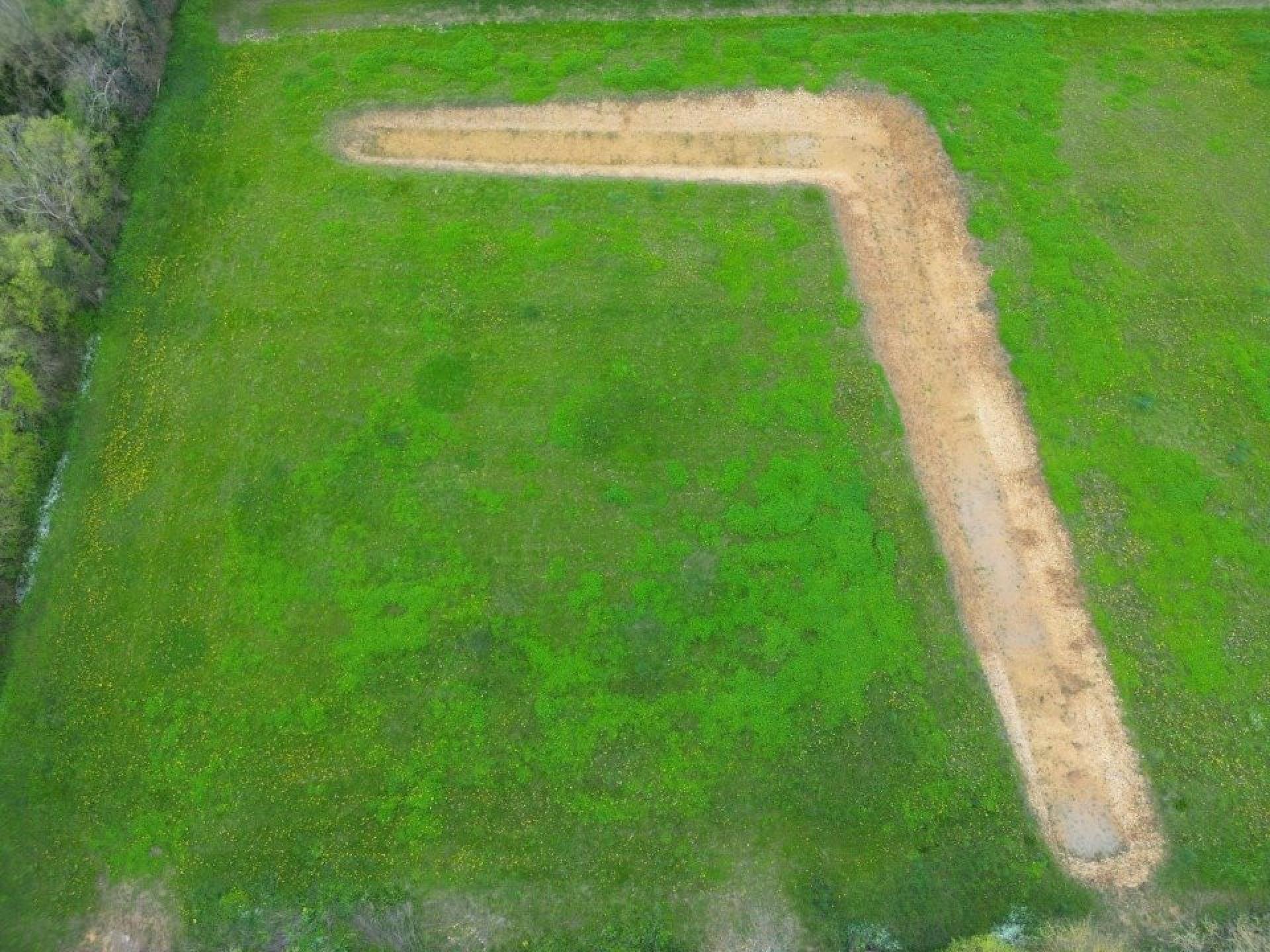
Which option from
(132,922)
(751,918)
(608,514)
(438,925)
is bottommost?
(751,918)

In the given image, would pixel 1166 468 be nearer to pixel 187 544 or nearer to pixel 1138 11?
pixel 1138 11

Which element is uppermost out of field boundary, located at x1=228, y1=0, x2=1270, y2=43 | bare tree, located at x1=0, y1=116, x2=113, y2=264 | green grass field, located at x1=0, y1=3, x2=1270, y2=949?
field boundary, located at x1=228, y1=0, x2=1270, y2=43

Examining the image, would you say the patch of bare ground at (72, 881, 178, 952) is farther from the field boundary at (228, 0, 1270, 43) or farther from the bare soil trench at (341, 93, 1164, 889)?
the field boundary at (228, 0, 1270, 43)

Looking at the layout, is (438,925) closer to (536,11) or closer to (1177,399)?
(1177,399)

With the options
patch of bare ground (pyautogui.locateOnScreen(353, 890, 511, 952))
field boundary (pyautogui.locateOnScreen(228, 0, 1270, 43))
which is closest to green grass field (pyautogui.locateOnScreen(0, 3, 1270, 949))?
patch of bare ground (pyautogui.locateOnScreen(353, 890, 511, 952))

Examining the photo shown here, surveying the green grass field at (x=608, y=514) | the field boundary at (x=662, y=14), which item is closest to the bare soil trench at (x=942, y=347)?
the green grass field at (x=608, y=514)

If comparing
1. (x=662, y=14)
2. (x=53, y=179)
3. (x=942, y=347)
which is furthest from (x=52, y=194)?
(x=942, y=347)

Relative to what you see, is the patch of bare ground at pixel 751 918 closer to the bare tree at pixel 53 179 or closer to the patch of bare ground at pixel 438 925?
the patch of bare ground at pixel 438 925
